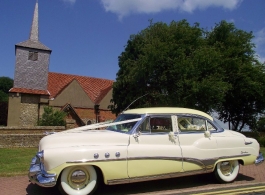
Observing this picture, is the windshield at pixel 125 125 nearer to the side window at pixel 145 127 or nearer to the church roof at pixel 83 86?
the side window at pixel 145 127

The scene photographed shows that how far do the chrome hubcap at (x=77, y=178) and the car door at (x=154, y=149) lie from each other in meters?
0.95

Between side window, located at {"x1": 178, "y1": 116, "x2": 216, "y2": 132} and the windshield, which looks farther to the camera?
side window, located at {"x1": 178, "y1": 116, "x2": 216, "y2": 132}

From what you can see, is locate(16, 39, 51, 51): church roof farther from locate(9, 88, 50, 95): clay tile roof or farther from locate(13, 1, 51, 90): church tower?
locate(9, 88, 50, 95): clay tile roof

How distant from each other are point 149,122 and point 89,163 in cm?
171

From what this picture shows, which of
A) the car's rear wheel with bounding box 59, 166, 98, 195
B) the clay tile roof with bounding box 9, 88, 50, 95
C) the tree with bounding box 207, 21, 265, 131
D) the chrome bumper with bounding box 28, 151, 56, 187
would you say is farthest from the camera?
the clay tile roof with bounding box 9, 88, 50, 95

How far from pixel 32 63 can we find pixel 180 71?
73.2ft

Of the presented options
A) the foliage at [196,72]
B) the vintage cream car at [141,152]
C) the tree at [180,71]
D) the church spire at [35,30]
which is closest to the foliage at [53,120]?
the foliage at [196,72]

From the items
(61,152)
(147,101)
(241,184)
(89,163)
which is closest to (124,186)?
(89,163)

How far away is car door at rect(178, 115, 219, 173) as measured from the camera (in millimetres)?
6461

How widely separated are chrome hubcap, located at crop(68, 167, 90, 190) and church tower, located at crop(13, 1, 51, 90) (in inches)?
1177

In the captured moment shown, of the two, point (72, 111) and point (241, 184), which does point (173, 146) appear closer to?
point (241, 184)

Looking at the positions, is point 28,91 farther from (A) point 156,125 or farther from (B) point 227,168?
(B) point 227,168

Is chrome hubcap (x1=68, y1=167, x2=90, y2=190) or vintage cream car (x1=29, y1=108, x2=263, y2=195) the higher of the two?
vintage cream car (x1=29, y1=108, x2=263, y2=195)

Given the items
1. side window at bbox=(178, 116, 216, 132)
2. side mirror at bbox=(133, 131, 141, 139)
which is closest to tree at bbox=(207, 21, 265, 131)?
side window at bbox=(178, 116, 216, 132)
